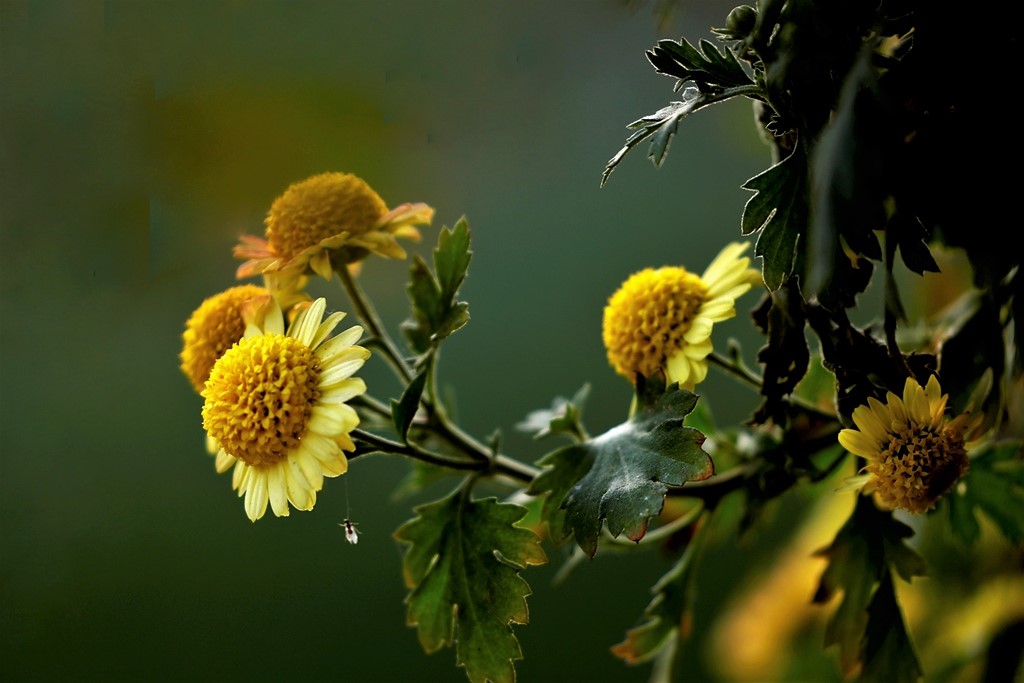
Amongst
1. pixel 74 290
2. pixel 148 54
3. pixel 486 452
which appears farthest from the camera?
pixel 74 290

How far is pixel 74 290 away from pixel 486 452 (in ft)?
3.45

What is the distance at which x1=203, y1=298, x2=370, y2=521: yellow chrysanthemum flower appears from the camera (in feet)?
1.31

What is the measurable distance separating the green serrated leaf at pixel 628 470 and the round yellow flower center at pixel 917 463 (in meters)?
0.08

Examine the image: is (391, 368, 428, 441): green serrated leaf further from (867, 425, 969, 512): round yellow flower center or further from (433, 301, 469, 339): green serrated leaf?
(867, 425, 969, 512): round yellow flower center

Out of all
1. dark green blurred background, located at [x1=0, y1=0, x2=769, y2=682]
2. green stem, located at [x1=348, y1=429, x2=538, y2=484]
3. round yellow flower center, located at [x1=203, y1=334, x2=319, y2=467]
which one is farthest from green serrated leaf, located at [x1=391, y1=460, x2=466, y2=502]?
dark green blurred background, located at [x1=0, y1=0, x2=769, y2=682]

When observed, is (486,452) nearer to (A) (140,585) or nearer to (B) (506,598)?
(B) (506,598)

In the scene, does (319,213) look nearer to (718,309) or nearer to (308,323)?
(308,323)

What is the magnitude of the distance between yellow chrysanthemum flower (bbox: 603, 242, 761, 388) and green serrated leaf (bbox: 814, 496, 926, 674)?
0.13 metres

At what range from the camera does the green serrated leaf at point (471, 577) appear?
0.43 meters

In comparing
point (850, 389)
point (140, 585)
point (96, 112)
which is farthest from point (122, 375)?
point (850, 389)

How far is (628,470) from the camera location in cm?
41

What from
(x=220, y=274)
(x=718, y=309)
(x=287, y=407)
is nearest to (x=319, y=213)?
(x=287, y=407)

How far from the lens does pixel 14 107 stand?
4.08 ft

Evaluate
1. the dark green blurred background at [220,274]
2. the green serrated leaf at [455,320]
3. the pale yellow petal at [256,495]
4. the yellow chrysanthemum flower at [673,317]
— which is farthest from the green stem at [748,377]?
the dark green blurred background at [220,274]
